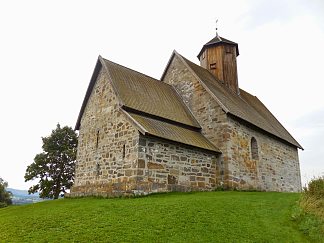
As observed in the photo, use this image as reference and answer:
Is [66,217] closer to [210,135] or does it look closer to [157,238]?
[157,238]

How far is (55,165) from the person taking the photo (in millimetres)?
29047

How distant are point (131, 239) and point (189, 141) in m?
8.19

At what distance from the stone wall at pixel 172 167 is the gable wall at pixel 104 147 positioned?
47cm

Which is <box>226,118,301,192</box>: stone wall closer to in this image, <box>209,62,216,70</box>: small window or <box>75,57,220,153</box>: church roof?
<box>75,57,220,153</box>: church roof

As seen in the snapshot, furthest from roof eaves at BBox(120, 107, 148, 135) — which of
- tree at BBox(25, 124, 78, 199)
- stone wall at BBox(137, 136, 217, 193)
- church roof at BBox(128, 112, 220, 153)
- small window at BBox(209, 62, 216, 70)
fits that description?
tree at BBox(25, 124, 78, 199)

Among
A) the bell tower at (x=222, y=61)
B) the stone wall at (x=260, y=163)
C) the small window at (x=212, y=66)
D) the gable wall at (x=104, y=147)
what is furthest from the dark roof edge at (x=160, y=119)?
the small window at (x=212, y=66)

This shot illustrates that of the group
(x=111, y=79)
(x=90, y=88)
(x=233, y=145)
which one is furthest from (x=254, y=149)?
(x=90, y=88)

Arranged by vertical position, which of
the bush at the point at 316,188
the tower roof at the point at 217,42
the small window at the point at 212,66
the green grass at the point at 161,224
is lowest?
the green grass at the point at 161,224

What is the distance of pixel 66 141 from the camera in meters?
30.4

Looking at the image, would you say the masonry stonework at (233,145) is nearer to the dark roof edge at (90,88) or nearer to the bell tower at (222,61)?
the bell tower at (222,61)

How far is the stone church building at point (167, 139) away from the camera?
41.8 feet

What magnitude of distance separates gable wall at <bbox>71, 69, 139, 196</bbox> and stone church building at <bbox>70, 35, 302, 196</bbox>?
5 cm

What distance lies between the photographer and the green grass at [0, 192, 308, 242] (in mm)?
6738

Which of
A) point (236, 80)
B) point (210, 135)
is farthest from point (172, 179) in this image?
point (236, 80)
